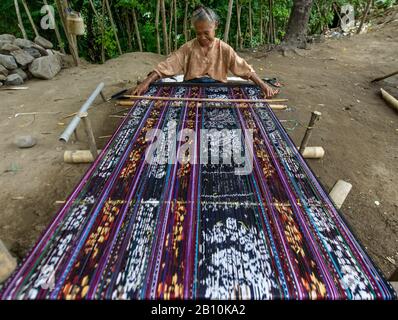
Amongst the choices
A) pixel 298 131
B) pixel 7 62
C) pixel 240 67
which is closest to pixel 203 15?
pixel 240 67

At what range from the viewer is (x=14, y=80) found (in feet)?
16.1

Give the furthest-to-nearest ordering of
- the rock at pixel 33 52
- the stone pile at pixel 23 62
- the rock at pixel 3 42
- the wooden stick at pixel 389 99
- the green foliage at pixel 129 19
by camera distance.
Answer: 1. the green foliage at pixel 129 19
2. the rock at pixel 33 52
3. the rock at pixel 3 42
4. the stone pile at pixel 23 62
5. the wooden stick at pixel 389 99

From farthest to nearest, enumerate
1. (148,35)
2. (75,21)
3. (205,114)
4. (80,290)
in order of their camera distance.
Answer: (148,35) → (75,21) → (205,114) → (80,290)

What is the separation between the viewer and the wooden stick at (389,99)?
4.10 meters

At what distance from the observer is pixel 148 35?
7.55 metres

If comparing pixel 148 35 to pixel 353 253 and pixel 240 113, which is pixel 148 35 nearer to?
pixel 240 113

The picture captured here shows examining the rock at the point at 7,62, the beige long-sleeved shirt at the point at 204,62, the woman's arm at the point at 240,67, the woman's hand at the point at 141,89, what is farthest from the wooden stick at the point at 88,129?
the rock at the point at 7,62

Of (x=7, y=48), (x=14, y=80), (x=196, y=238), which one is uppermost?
(x=196, y=238)

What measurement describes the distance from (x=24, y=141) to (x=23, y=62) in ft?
10.1

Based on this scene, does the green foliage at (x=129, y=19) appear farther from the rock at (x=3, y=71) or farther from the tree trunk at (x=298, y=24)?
the rock at (x=3, y=71)

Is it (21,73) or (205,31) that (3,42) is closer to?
(21,73)

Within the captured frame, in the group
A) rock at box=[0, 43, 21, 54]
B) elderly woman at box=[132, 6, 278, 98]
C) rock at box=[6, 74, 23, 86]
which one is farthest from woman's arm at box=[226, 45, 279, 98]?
rock at box=[0, 43, 21, 54]

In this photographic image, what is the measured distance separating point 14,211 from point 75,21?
13.0 feet

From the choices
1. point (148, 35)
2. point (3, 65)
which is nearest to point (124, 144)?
point (3, 65)
